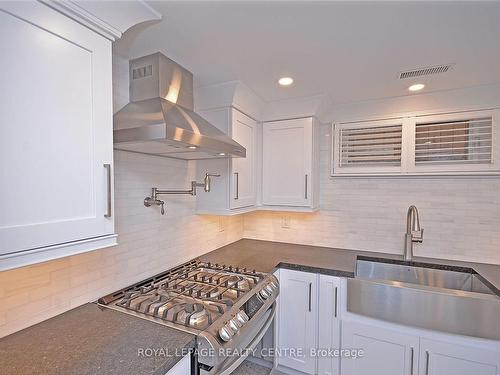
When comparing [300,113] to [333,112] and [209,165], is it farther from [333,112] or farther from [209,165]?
[209,165]

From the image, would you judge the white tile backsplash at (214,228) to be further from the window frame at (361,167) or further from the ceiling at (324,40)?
the ceiling at (324,40)

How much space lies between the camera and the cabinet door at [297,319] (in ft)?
5.89

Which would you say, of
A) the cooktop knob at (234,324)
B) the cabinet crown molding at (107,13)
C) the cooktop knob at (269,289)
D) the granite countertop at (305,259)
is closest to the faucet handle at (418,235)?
the granite countertop at (305,259)


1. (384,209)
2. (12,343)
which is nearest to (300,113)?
(384,209)

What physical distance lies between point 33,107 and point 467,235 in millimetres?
2711

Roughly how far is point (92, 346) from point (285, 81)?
1763mm

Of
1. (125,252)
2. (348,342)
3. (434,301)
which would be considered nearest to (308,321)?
(348,342)

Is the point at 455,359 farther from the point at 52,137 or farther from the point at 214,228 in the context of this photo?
the point at 52,137

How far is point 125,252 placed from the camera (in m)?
1.47

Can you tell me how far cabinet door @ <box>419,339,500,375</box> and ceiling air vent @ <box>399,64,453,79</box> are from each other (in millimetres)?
1630

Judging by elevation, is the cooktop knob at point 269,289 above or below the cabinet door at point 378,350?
above

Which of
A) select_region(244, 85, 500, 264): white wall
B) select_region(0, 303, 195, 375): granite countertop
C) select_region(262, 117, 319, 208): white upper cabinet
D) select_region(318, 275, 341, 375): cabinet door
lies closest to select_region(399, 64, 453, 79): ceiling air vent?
select_region(244, 85, 500, 264): white wall

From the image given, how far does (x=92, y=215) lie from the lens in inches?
36.9

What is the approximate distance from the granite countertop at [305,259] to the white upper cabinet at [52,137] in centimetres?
116
